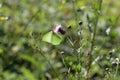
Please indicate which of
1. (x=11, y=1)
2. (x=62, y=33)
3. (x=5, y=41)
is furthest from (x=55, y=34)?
(x=11, y=1)

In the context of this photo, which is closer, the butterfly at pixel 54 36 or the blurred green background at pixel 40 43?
the butterfly at pixel 54 36

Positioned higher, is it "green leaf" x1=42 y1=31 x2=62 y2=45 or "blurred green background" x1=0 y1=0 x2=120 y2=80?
"green leaf" x1=42 y1=31 x2=62 y2=45

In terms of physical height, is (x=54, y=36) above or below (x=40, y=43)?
above

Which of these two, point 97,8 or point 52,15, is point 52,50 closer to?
point 52,15

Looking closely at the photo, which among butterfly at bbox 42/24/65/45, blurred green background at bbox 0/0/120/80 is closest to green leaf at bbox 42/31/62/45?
butterfly at bbox 42/24/65/45

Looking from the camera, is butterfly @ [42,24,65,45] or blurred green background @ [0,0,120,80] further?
blurred green background @ [0,0,120,80]

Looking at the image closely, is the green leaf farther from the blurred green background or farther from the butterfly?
the blurred green background

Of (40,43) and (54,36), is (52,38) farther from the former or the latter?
(40,43)

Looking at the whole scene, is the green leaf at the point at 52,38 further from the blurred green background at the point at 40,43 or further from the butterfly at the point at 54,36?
the blurred green background at the point at 40,43

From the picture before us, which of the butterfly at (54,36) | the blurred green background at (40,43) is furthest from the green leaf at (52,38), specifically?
the blurred green background at (40,43)

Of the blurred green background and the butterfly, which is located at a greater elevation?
the butterfly

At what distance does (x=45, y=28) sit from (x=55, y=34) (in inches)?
75.2

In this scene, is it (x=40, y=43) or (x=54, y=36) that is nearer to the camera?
(x=54, y=36)

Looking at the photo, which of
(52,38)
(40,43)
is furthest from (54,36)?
(40,43)
